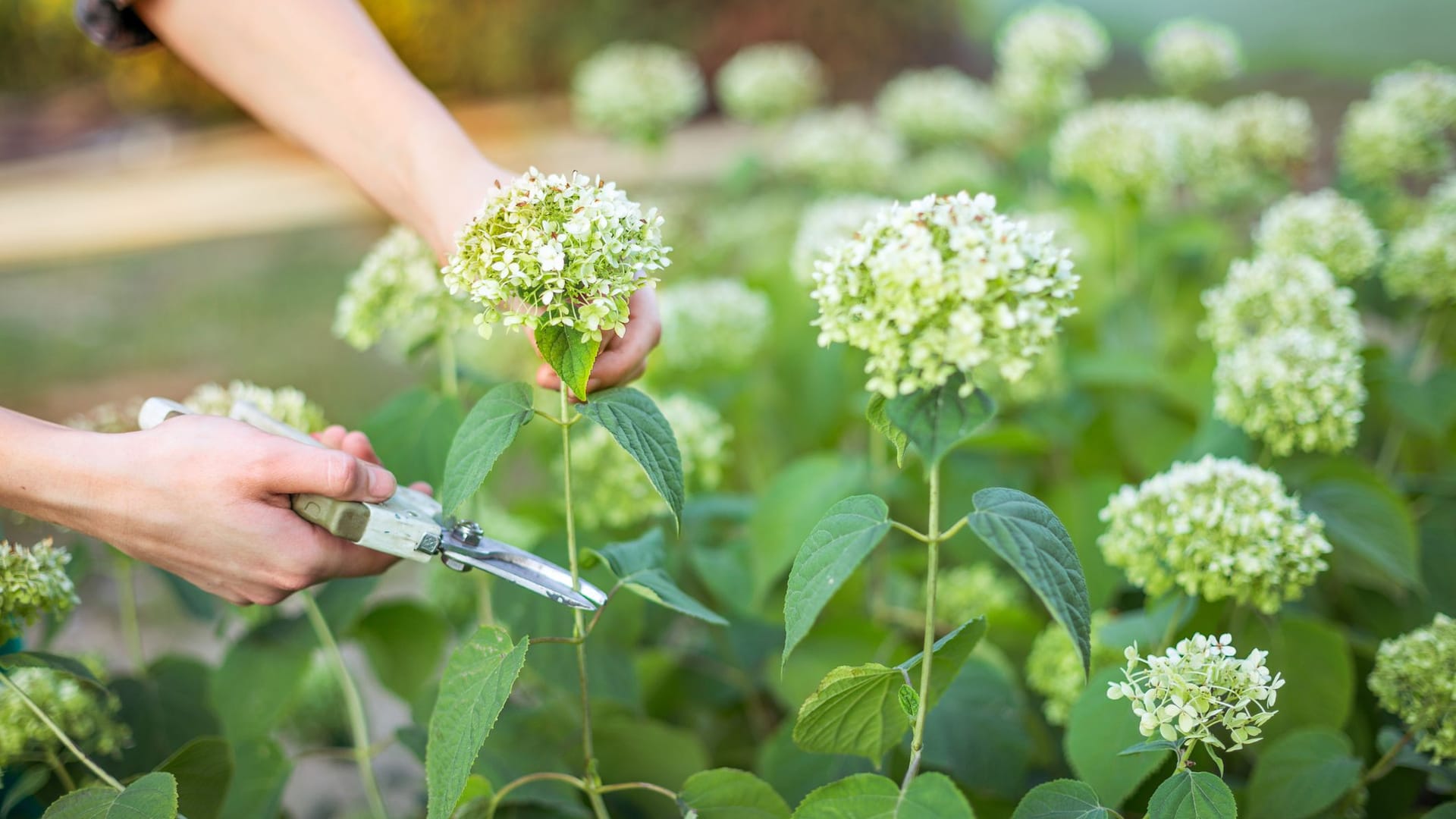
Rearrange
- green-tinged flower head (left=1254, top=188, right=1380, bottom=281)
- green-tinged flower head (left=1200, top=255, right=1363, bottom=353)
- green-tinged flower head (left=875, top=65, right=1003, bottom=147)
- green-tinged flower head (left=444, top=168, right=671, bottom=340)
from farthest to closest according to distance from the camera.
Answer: green-tinged flower head (left=875, top=65, right=1003, bottom=147), green-tinged flower head (left=1254, top=188, right=1380, bottom=281), green-tinged flower head (left=1200, top=255, right=1363, bottom=353), green-tinged flower head (left=444, top=168, right=671, bottom=340)

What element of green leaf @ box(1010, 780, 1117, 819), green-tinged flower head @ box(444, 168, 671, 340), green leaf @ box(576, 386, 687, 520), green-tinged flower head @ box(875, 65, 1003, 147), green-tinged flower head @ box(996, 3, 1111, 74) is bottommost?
green leaf @ box(1010, 780, 1117, 819)

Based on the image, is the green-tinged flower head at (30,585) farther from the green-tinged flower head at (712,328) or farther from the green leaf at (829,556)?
the green-tinged flower head at (712,328)

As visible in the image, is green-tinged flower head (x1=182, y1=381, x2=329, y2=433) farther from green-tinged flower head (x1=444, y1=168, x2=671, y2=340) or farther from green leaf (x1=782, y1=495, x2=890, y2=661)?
green leaf (x1=782, y1=495, x2=890, y2=661)

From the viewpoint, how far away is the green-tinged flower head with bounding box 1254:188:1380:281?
5.54 ft

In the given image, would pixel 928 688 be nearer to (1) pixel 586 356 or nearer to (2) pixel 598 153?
(1) pixel 586 356

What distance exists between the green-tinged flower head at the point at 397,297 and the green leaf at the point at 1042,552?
80 cm

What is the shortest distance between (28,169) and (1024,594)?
5736 millimetres

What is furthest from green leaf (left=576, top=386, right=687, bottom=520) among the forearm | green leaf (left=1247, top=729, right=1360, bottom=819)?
green leaf (left=1247, top=729, right=1360, bottom=819)

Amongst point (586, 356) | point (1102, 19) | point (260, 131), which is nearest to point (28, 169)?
point (260, 131)

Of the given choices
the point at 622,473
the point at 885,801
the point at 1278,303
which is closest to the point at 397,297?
the point at 622,473

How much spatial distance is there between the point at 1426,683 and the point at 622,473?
37.7 inches

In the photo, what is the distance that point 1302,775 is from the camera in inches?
41.9

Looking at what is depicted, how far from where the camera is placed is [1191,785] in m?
0.84

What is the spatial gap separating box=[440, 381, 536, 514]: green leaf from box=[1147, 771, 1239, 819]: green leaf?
59 cm
